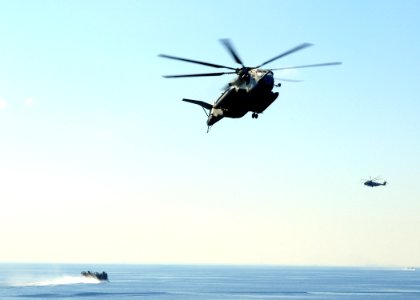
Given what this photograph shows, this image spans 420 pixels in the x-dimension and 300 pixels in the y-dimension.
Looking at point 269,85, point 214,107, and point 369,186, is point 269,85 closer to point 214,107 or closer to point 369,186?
point 214,107

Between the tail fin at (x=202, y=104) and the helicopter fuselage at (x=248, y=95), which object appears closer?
the helicopter fuselage at (x=248, y=95)

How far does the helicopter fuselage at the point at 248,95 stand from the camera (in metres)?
33.8

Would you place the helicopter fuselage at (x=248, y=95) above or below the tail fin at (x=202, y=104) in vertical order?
below

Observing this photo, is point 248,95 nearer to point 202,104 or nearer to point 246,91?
point 246,91

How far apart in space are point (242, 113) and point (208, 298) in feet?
376

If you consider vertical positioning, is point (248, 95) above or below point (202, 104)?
below

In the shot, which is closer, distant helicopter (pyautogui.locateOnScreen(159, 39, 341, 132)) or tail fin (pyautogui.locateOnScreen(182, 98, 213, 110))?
distant helicopter (pyautogui.locateOnScreen(159, 39, 341, 132))

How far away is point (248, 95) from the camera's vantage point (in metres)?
34.6

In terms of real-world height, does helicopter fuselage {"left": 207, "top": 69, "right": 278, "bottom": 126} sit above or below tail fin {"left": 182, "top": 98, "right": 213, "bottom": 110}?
below

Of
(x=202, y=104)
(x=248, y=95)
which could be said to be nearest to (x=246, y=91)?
(x=248, y=95)

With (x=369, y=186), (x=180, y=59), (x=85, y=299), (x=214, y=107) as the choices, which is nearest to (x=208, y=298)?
(x=85, y=299)

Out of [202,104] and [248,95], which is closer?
[248,95]

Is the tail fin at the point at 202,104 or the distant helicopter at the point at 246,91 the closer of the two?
the distant helicopter at the point at 246,91

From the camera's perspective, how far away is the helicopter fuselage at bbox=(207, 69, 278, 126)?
33.8 meters
